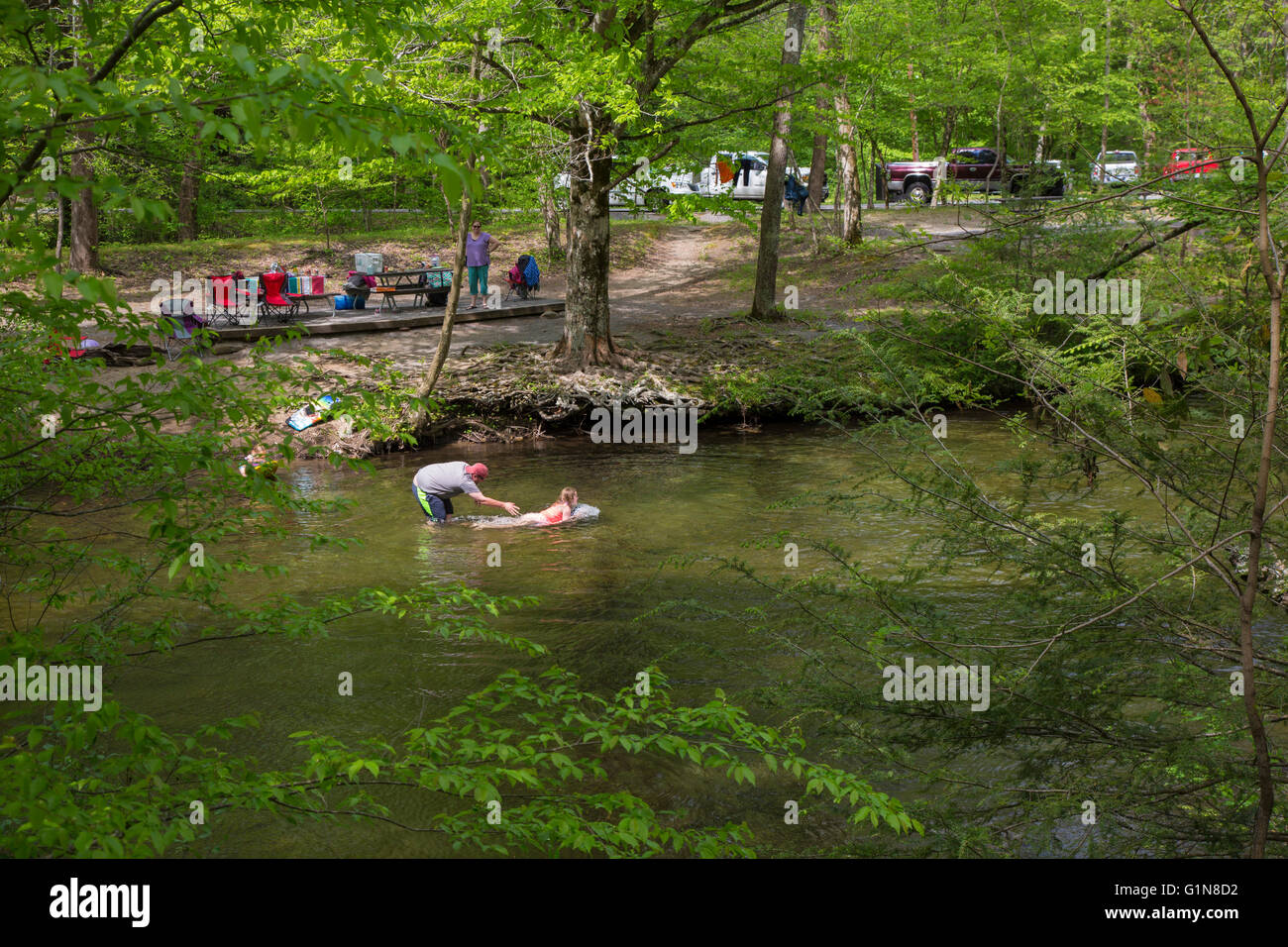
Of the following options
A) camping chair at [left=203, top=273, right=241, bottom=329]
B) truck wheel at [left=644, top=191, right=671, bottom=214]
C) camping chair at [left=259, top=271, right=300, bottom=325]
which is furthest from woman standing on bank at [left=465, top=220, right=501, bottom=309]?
camping chair at [left=203, top=273, right=241, bottom=329]

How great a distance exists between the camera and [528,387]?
65.8ft

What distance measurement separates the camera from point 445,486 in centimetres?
1399

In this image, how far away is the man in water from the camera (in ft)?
45.5

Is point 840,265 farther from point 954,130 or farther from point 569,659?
point 569,659

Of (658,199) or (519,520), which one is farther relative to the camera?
(658,199)

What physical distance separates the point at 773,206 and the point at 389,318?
29.5 feet

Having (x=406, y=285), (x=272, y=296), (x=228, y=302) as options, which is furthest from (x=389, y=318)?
(x=228, y=302)

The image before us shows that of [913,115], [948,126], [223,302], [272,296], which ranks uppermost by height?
[913,115]

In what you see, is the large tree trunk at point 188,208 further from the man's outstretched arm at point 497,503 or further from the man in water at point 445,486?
the man's outstretched arm at point 497,503

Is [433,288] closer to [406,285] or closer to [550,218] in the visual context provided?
[406,285]

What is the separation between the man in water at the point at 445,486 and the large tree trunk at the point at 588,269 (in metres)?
6.99

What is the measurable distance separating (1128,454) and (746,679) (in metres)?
4.84

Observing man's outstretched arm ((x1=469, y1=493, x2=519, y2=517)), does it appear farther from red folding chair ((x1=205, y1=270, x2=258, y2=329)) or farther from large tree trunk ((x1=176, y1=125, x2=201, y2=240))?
large tree trunk ((x1=176, y1=125, x2=201, y2=240))

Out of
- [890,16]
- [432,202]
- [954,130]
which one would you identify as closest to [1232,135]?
[890,16]
